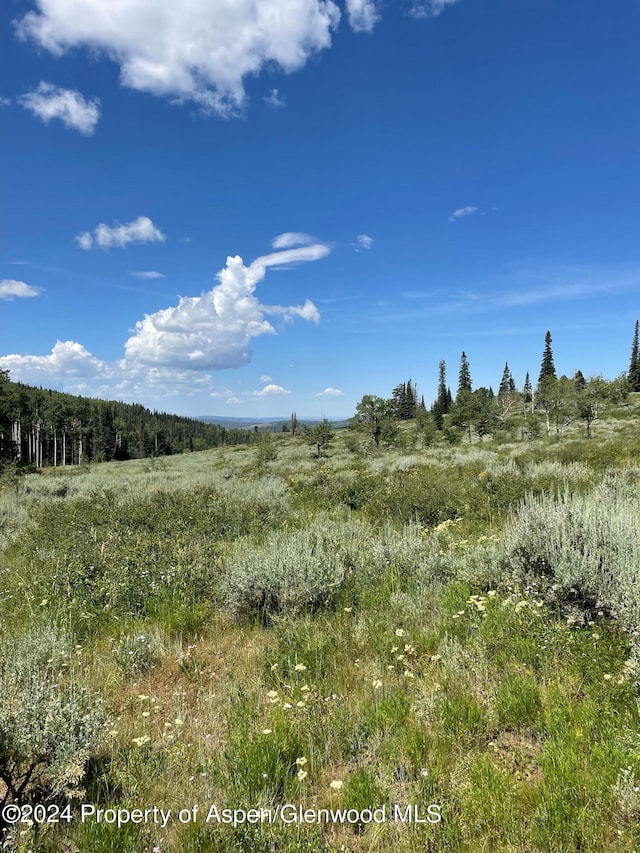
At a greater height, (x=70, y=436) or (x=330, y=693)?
(x=70, y=436)

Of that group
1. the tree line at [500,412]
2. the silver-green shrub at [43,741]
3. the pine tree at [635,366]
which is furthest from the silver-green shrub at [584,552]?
the pine tree at [635,366]

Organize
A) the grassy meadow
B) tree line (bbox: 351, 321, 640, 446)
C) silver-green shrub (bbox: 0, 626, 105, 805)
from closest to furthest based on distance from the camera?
the grassy meadow < silver-green shrub (bbox: 0, 626, 105, 805) < tree line (bbox: 351, 321, 640, 446)

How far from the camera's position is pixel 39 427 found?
88062 mm

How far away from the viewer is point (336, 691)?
336 centimetres

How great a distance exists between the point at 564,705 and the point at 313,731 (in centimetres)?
168

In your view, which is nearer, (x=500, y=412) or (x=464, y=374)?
(x=500, y=412)

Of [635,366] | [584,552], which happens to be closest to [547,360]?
[635,366]

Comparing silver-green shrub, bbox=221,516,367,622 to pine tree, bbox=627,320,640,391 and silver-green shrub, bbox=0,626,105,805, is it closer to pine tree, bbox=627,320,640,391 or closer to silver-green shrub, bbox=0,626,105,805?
silver-green shrub, bbox=0,626,105,805

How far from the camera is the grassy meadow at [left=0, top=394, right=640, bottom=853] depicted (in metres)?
2.23

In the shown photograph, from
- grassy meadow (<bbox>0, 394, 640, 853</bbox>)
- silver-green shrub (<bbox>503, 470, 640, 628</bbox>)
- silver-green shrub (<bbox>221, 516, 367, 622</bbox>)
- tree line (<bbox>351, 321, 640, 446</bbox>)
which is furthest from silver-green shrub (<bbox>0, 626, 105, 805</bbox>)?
tree line (<bbox>351, 321, 640, 446</bbox>)

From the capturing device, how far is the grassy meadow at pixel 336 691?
2.23 m

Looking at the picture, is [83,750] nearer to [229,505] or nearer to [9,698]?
[9,698]

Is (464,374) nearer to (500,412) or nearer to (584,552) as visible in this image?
(500,412)

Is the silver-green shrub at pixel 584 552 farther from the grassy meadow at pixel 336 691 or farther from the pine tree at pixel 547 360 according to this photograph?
the pine tree at pixel 547 360
